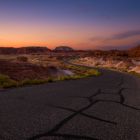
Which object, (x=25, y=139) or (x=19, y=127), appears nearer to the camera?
(x=25, y=139)

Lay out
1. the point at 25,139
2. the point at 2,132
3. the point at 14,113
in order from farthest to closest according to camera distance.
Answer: the point at 14,113 < the point at 2,132 < the point at 25,139

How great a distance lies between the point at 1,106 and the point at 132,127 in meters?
3.39

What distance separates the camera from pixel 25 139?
11.7 feet

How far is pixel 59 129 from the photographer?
4.16m

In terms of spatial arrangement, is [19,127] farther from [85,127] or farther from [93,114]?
[93,114]

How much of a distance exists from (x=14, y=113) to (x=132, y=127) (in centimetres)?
274

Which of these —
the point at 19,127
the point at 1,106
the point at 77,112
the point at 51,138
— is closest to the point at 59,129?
the point at 51,138

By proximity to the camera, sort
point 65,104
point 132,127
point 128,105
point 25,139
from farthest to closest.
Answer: point 128,105, point 65,104, point 132,127, point 25,139

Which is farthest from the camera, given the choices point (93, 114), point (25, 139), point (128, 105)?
point (128, 105)

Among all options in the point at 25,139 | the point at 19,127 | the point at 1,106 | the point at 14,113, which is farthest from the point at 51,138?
the point at 1,106

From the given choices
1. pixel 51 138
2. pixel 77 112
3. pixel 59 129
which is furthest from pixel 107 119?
pixel 51 138

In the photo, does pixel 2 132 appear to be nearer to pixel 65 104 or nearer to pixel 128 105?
pixel 65 104

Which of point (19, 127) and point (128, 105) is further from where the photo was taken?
point (128, 105)

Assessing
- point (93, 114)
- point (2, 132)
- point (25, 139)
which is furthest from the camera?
point (93, 114)
